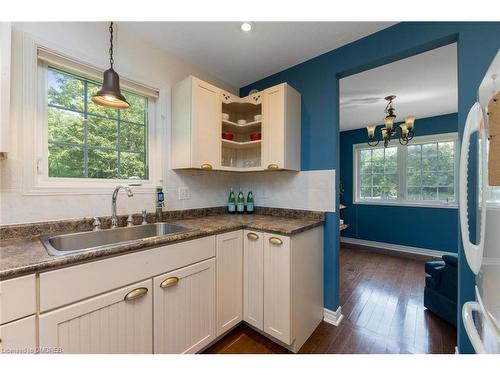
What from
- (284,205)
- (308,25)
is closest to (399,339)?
(284,205)

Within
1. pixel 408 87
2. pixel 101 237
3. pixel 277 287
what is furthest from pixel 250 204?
pixel 408 87

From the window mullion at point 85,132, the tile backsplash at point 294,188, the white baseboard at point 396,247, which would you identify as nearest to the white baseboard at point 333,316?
the tile backsplash at point 294,188

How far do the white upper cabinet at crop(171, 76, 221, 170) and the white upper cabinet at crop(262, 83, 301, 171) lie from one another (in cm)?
45

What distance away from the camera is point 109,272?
0.99 meters

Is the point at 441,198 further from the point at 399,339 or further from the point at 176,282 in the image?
the point at 176,282

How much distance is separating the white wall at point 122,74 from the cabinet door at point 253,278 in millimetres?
738

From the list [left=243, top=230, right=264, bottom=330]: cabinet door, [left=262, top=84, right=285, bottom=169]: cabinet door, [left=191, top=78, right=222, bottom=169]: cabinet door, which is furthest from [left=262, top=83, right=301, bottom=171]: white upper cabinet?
[left=243, top=230, right=264, bottom=330]: cabinet door

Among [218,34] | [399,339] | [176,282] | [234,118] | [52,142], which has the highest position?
[218,34]

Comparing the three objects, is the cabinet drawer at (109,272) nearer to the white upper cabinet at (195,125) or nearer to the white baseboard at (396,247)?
the white upper cabinet at (195,125)

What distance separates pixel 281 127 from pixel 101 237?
1573 millimetres

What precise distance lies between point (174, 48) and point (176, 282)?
1.86 metres

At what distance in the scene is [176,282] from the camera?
4.10 feet

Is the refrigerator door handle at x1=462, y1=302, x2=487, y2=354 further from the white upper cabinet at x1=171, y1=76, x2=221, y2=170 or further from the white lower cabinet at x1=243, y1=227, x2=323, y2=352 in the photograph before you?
the white upper cabinet at x1=171, y1=76, x2=221, y2=170

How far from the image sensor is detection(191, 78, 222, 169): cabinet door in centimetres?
176
